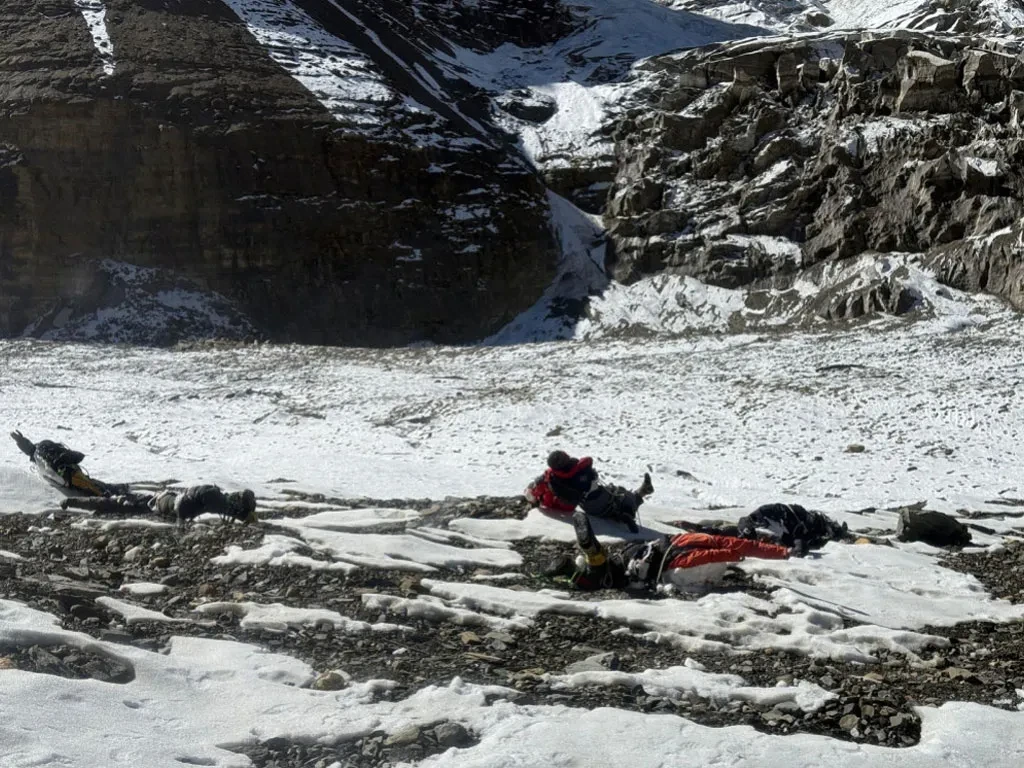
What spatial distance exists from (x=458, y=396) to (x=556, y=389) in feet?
6.06

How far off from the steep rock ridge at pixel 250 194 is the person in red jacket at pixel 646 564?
79.3 ft

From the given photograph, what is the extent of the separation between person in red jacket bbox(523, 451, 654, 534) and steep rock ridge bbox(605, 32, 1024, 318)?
55.8 ft

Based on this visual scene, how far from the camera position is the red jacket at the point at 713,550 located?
677 cm

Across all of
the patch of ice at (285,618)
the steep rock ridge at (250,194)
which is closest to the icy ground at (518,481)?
the patch of ice at (285,618)

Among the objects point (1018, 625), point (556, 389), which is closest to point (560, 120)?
point (556, 389)

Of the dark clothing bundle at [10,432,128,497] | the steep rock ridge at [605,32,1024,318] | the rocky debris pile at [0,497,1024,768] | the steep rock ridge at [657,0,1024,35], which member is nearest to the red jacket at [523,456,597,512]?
the rocky debris pile at [0,497,1024,768]

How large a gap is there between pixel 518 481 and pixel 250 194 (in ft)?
79.6

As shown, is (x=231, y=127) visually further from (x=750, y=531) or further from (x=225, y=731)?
(x=225, y=731)

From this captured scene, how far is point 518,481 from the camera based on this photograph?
1104cm

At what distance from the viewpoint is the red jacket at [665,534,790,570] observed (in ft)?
22.2

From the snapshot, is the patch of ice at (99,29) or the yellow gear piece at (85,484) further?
the patch of ice at (99,29)

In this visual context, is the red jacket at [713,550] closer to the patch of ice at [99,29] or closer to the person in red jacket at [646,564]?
the person in red jacket at [646,564]

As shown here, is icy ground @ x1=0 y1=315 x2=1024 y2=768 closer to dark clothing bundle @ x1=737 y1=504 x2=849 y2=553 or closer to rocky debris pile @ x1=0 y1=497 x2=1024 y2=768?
rocky debris pile @ x1=0 y1=497 x2=1024 y2=768

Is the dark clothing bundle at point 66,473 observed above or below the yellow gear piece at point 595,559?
above
